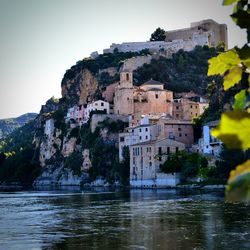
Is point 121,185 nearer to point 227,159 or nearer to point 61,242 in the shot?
point 227,159

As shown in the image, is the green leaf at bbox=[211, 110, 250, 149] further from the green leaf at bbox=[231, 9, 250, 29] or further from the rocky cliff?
the rocky cliff

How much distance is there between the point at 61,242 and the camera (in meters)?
16.7

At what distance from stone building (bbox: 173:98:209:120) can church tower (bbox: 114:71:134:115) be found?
6242mm

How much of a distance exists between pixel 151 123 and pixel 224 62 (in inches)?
2278

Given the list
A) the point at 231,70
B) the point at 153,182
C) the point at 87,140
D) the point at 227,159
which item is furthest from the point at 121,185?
the point at 231,70

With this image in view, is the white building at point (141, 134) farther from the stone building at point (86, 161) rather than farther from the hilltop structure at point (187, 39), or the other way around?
the hilltop structure at point (187, 39)

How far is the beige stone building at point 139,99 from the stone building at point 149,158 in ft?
41.4

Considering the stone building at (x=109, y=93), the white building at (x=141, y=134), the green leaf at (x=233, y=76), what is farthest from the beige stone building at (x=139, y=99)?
the green leaf at (x=233, y=76)

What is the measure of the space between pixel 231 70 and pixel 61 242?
15.8m

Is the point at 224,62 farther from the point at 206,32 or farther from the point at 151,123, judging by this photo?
the point at 206,32

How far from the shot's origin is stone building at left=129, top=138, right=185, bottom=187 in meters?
53.2

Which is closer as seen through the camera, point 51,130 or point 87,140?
point 87,140

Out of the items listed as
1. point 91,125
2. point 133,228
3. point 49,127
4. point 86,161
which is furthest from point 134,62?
point 133,228

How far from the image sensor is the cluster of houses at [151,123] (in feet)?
175
